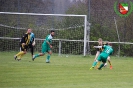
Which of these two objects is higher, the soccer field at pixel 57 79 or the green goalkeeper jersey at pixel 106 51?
the green goalkeeper jersey at pixel 106 51

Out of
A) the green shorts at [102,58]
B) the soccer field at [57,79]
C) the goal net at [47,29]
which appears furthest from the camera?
the goal net at [47,29]

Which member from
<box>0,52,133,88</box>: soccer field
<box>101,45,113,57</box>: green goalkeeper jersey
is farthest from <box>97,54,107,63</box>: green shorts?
<box>0,52,133,88</box>: soccer field

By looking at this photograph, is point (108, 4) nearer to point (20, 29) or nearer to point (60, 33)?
point (60, 33)

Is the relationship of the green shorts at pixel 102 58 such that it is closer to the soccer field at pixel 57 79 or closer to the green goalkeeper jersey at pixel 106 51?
the green goalkeeper jersey at pixel 106 51

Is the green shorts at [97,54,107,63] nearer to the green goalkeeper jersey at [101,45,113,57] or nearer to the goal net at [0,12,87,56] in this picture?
the green goalkeeper jersey at [101,45,113,57]

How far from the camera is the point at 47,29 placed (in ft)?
112

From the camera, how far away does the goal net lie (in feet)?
110

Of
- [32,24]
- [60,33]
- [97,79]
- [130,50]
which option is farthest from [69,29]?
[97,79]

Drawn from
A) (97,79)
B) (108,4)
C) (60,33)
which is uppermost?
(108,4)

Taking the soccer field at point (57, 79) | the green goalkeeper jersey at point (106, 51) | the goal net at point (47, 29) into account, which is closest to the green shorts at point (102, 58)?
the green goalkeeper jersey at point (106, 51)

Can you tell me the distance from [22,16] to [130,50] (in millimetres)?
9178

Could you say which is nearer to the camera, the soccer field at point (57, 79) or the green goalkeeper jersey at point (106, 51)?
the soccer field at point (57, 79)

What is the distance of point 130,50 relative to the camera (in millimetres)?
35688

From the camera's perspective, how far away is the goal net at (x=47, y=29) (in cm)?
3341
